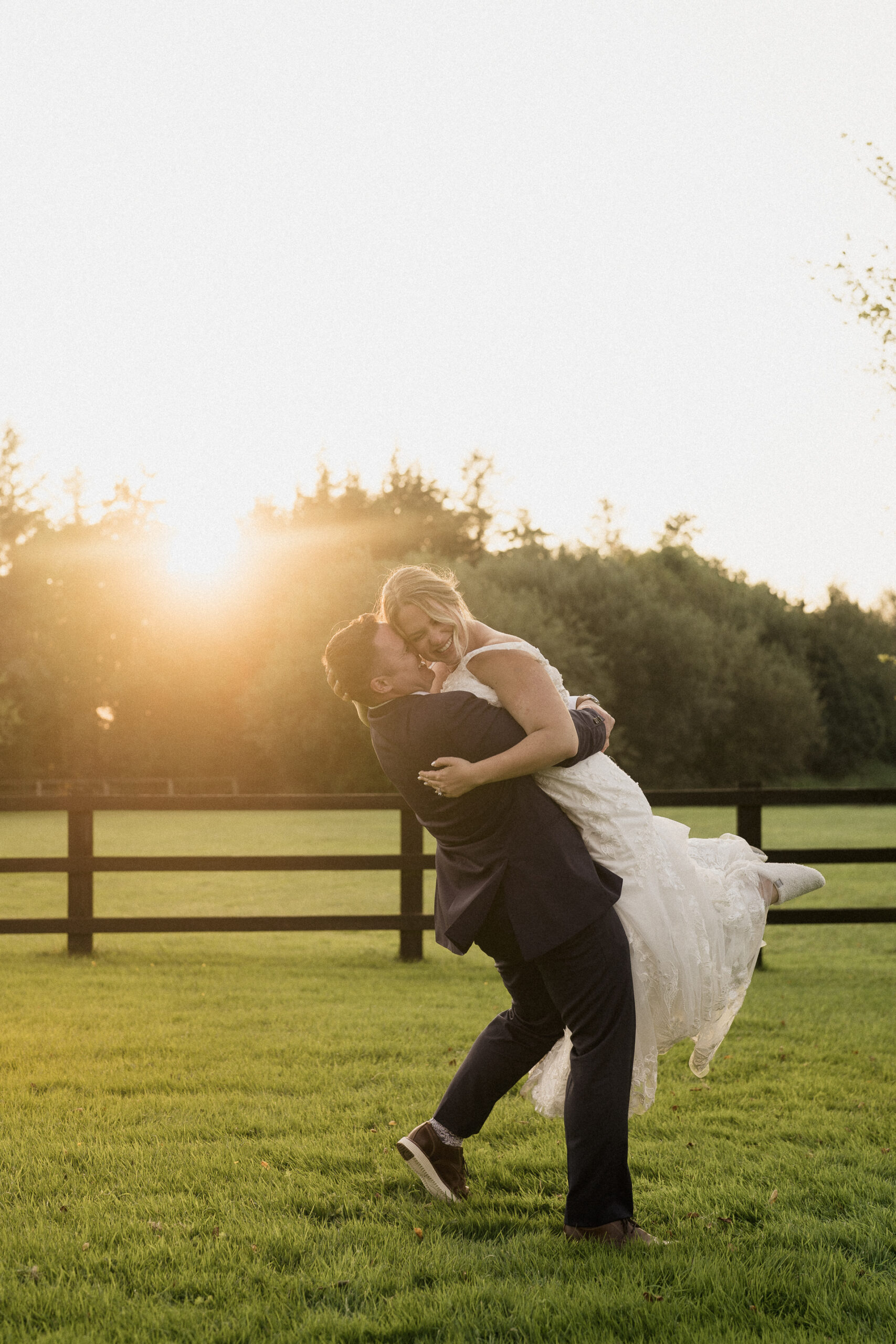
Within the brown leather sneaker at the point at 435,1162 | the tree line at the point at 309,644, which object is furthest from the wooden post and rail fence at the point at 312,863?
the tree line at the point at 309,644

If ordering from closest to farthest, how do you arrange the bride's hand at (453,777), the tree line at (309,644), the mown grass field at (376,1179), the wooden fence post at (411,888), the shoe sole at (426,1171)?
the mown grass field at (376,1179) → the bride's hand at (453,777) → the shoe sole at (426,1171) → the wooden fence post at (411,888) → the tree line at (309,644)

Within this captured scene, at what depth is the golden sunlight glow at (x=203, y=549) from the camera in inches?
1911

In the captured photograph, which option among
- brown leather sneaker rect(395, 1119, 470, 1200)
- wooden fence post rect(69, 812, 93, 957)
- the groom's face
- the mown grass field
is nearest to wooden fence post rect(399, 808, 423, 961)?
the mown grass field

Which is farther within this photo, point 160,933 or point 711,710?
point 711,710

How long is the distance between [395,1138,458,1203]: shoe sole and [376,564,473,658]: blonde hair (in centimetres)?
160

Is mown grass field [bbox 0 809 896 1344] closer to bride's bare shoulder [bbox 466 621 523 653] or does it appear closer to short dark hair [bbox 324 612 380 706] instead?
short dark hair [bbox 324 612 380 706]

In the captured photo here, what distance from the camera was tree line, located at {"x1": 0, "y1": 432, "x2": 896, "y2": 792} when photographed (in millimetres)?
41812

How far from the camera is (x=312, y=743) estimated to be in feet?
135

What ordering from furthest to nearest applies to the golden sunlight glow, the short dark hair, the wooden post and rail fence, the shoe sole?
the golden sunlight glow
the wooden post and rail fence
the shoe sole
the short dark hair

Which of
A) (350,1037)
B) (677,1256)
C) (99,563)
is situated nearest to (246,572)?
(99,563)

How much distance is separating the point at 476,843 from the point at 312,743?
1501 inches

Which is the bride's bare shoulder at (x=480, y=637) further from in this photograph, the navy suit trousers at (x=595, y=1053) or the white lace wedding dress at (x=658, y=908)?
the navy suit trousers at (x=595, y=1053)

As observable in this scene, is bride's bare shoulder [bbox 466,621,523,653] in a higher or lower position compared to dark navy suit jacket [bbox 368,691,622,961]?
higher

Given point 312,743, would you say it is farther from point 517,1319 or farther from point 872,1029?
point 517,1319
